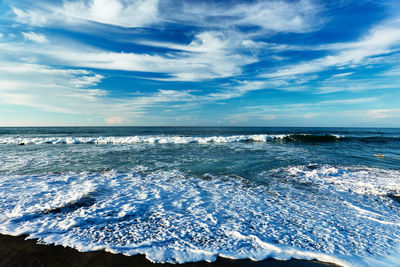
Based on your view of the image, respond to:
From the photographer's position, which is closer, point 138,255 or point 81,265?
point 81,265

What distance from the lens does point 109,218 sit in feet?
14.1

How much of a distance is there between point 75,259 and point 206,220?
2.54m

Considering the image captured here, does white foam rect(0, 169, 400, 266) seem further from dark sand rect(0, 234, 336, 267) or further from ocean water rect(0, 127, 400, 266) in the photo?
dark sand rect(0, 234, 336, 267)

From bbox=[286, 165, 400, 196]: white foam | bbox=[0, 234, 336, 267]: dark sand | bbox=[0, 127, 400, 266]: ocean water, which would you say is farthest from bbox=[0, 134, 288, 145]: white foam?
bbox=[0, 234, 336, 267]: dark sand

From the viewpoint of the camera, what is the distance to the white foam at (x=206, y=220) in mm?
3330

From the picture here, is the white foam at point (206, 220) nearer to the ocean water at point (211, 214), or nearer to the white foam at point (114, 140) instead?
the ocean water at point (211, 214)

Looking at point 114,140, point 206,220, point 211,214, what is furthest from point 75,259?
point 114,140

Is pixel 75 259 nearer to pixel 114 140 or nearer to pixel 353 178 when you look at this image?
pixel 353 178

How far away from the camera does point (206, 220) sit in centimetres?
434

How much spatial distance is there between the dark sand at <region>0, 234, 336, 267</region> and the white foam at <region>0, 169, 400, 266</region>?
12cm

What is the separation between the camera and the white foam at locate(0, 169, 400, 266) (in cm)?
333

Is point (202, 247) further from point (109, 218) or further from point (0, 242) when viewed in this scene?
point (0, 242)

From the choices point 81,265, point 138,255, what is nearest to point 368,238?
point 138,255

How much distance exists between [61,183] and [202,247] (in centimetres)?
609
